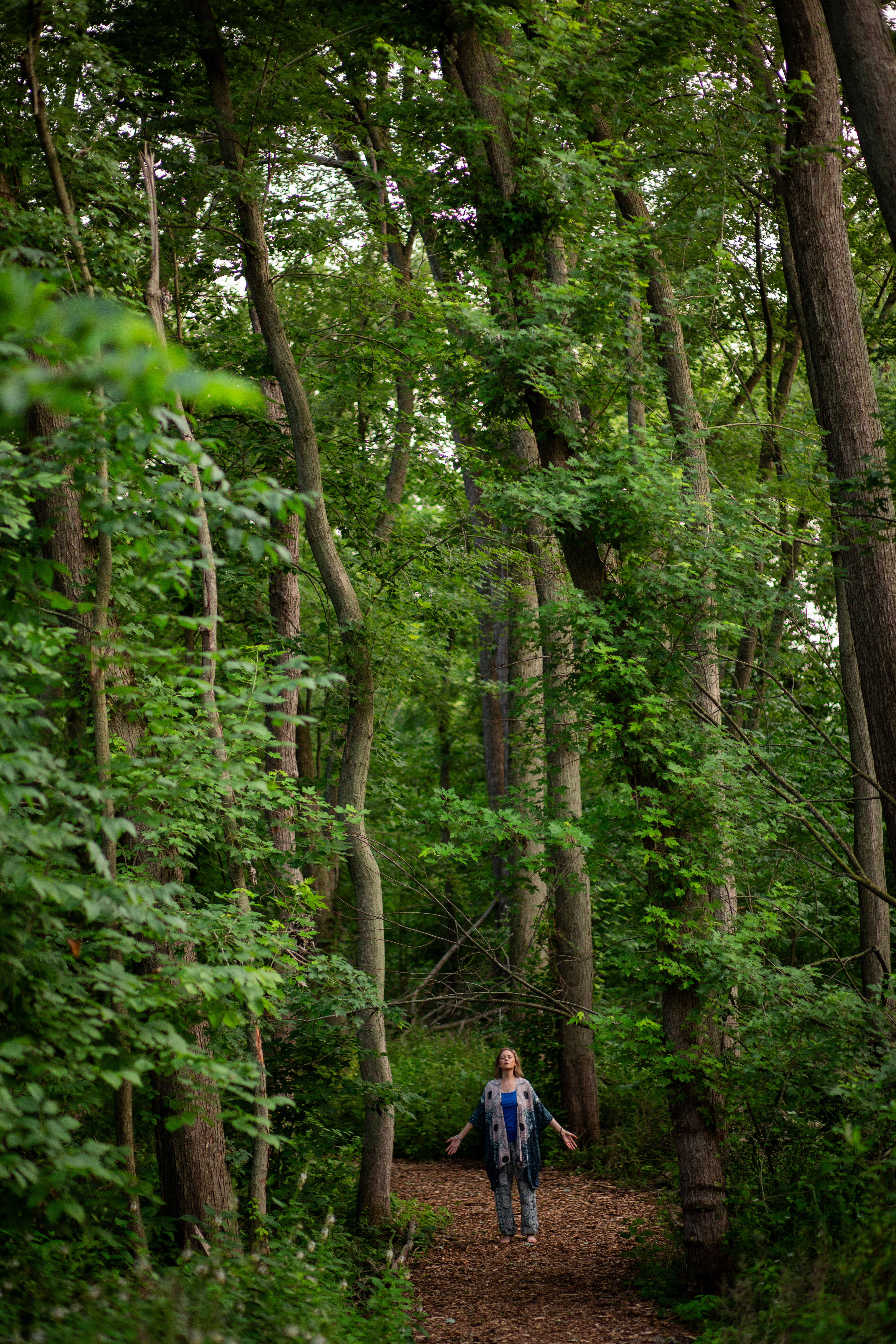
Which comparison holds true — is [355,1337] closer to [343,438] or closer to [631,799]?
[631,799]

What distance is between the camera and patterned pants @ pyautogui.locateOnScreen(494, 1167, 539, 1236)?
8352 mm

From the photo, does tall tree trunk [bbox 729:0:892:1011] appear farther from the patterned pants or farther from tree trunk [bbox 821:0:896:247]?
the patterned pants

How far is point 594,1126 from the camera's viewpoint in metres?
11.4

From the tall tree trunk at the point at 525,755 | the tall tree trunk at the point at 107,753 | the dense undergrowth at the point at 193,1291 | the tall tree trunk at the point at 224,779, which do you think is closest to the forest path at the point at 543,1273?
the dense undergrowth at the point at 193,1291

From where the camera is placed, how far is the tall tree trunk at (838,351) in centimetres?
744

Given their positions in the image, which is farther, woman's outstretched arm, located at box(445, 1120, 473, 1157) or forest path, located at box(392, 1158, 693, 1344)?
woman's outstretched arm, located at box(445, 1120, 473, 1157)

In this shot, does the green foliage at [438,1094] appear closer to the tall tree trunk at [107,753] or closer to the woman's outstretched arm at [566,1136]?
the woman's outstretched arm at [566,1136]

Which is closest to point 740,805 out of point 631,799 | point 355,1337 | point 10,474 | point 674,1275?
point 631,799

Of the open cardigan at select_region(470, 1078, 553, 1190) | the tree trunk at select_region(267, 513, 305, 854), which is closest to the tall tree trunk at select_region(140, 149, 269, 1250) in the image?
the open cardigan at select_region(470, 1078, 553, 1190)

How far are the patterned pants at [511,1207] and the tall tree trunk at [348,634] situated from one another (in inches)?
44.1

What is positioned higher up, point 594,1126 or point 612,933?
point 612,933

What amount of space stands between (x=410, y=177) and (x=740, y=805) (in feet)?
20.9

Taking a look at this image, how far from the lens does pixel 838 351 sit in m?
8.04

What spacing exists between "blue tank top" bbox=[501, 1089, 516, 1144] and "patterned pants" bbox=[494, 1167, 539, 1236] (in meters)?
0.27
